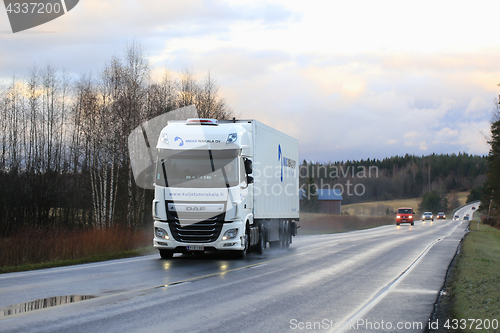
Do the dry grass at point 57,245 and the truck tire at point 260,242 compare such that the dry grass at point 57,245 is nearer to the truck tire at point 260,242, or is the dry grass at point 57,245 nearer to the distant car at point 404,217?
the truck tire at point 260,242

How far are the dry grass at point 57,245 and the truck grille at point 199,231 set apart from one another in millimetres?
4292

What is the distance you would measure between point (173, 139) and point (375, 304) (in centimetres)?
921

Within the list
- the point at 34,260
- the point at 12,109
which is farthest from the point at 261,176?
the point at 12,109

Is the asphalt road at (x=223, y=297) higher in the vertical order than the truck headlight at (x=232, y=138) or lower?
lower

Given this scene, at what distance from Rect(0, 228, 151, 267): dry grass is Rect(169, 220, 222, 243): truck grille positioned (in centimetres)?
429

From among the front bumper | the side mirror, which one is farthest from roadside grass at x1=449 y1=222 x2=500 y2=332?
the side mirror

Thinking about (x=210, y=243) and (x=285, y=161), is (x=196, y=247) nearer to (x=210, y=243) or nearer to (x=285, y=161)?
(x=210, y=243)

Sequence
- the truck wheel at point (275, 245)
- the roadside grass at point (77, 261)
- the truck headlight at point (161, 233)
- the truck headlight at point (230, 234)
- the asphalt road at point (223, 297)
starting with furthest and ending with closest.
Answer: the truck wheel at point (275, 245), the truck headlight at point (161, 233), the truck headlight at point (230, 234), the roadside grass at point (77, 261), the asphalt road at point (223, 297)

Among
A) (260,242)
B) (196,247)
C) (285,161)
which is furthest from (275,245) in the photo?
(196,247)

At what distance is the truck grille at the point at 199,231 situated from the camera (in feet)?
50.1

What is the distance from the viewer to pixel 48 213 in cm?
3581

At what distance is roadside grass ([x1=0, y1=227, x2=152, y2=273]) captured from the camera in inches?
594

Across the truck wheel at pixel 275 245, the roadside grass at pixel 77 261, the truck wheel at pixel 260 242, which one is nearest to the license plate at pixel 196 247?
the roadside grass at pixel 77 261

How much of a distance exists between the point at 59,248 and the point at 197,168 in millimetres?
5699
